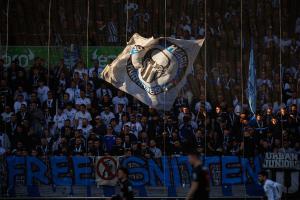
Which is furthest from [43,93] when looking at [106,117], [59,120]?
[106,117]

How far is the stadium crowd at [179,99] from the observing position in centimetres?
2141

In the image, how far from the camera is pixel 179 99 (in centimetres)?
2294

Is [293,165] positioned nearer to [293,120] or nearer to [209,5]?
[293,120]

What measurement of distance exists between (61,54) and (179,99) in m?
4.05

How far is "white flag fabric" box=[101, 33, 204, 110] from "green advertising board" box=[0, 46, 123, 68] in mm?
2597

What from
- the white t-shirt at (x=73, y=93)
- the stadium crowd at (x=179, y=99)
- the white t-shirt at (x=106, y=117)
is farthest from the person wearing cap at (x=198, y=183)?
the white t-shirt at (x=73, y=93)

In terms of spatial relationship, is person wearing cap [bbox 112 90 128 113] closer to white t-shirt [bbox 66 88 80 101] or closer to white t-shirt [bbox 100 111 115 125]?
white t-shirt [bbox 100 111 115 125]

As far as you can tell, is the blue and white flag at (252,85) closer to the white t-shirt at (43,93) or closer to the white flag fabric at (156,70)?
the white flag fabric at (156,70)

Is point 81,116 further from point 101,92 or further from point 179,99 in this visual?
Result: point 179,99

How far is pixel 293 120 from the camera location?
21.7m

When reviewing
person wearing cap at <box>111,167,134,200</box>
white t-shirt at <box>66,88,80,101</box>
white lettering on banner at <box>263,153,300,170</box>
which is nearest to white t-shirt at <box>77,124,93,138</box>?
white t-shirt at <box>66,88,80,101</box>

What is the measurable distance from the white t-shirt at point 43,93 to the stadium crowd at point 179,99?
0.11ft

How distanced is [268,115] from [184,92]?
2.58 meters

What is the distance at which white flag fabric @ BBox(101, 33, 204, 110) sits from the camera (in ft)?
70.8
